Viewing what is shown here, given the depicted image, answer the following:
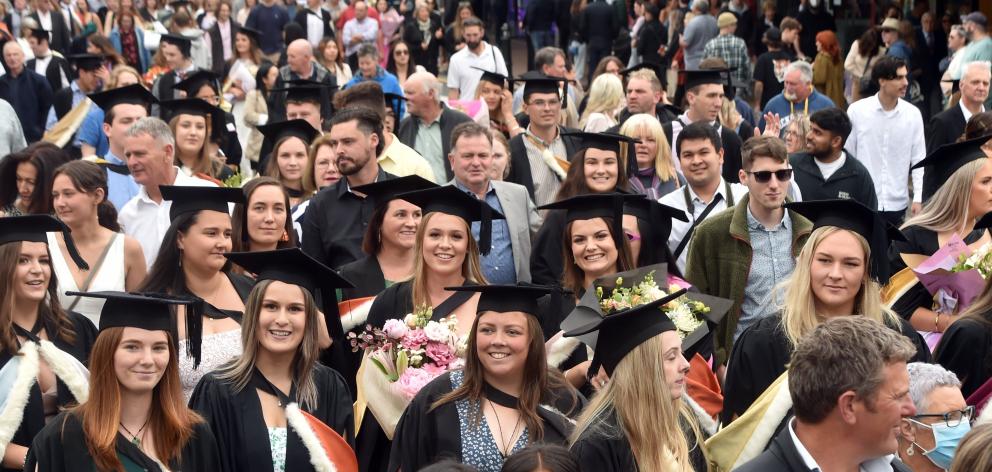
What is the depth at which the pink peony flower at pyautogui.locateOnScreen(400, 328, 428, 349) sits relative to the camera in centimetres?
684

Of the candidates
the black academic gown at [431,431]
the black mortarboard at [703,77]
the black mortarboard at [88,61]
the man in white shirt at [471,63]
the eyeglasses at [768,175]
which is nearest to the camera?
the black academic gown at [431,431]

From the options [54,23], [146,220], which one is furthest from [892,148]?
[54,23]

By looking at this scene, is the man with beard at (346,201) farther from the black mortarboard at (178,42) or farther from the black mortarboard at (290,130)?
the black mortarboard at (178,42)

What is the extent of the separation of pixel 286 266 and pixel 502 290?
114 cm

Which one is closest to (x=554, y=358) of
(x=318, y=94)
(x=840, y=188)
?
(x=840, y=188)

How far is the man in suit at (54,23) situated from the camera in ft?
71.8

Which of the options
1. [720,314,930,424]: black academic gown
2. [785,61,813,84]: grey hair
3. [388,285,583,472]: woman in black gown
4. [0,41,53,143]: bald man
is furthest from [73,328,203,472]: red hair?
[0,41,53,143]: bald man

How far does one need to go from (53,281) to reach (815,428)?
14.0 feet

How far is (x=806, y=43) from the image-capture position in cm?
2166

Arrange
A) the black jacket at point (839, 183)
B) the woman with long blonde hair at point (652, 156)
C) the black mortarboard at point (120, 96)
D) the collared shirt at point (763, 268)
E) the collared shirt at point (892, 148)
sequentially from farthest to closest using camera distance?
the collared shirt at point (892, 148) → the black mortarboard at point (120, 96) → the woman with long blonde hair at point (652, 156) → the black jacket at point (839, 183) → the collared shirt at point (763, 268)

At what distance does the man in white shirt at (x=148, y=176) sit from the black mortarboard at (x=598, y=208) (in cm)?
277

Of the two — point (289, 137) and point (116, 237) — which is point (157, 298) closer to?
point (116, 237)

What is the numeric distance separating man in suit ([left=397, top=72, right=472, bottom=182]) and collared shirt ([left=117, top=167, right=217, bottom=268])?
2.87 metres

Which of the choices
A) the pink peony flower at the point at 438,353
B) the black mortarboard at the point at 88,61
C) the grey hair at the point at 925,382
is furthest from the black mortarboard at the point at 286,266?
the black mortarboard at the point at 88,61
